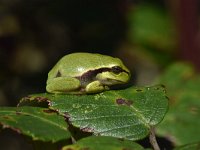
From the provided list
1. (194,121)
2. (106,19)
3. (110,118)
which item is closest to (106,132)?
(110,118)

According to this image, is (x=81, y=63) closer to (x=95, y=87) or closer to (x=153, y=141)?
(x=95, y=87)

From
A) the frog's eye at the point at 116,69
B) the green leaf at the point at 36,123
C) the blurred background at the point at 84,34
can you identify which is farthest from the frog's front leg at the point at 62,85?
the blurred background at the point at 84,34

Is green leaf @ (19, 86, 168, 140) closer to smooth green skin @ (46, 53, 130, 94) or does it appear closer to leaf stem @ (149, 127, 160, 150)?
leaf stem @ (149, 127, 160, 150)

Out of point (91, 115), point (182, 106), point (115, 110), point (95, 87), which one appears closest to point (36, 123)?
point (91, 115)

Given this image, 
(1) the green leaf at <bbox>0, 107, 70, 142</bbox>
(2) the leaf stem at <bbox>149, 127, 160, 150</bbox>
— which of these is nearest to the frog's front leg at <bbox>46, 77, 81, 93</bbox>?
(1) the green leaf at <bbox>0, 107, 70, 142</bbox>

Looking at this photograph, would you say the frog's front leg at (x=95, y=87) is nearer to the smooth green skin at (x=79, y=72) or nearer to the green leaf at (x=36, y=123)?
the smooth green skin at (x=79, y=72)

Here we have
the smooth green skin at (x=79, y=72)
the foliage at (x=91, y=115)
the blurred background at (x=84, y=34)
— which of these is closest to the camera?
the foliage at (x=91, y=115)
